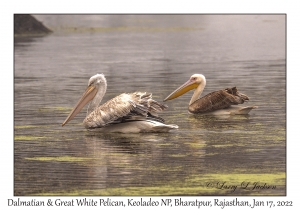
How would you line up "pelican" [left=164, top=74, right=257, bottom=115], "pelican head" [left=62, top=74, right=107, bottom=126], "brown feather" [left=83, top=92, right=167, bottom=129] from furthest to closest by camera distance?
"pelican" [left=164, top=74, right=257, bottom=115], "pelican head" [left=62, top=74, right=107, bottom=126], "brown feather" [left=83, top=92, right=167, bottom=129]

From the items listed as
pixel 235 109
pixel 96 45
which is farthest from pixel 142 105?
pixel 96 45

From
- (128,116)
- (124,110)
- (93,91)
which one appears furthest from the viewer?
(93,91)

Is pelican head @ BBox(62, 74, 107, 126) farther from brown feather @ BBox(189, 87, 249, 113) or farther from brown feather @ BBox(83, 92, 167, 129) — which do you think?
brown feather @ BBox(189, 87, 249, 113)

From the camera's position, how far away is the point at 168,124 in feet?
41.3

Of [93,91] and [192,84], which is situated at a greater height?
[192,84]

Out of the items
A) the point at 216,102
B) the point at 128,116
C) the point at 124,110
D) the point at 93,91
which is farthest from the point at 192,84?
the point at 124,110

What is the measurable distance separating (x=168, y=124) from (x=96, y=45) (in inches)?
836

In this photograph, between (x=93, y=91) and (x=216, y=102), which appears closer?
(x=93, y=91)

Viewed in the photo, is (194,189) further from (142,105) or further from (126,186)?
(142,105)

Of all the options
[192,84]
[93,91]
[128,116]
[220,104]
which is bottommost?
[128,116]

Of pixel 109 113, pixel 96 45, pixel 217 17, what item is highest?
pixel 217 17

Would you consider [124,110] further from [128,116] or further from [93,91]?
[93,91]

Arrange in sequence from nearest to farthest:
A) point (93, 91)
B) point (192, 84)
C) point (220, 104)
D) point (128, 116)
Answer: point (128, 116) < point (93, 91) < point (220, 104) < point (192, 84)

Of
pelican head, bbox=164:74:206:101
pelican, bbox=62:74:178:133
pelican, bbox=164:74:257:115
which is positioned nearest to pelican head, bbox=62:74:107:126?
pelican, bbox=62:74:178:133
